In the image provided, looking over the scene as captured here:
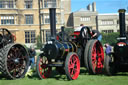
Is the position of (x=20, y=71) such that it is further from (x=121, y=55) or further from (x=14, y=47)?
(x=121, y=55)

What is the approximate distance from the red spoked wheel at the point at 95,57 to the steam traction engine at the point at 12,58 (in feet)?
7.99

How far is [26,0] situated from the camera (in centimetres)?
2905

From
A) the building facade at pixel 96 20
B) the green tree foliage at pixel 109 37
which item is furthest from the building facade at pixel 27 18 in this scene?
the green tree foliage at pixel 109 37

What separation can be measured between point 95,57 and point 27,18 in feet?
75.2

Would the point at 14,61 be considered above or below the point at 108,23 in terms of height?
below

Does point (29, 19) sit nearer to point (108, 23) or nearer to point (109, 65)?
point (108, 23)

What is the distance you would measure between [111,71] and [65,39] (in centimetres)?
192

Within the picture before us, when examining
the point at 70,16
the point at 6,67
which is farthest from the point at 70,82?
the point at 70,16

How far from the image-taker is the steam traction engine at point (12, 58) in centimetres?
656

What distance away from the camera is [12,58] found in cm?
712

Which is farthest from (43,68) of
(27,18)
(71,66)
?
(27,18)

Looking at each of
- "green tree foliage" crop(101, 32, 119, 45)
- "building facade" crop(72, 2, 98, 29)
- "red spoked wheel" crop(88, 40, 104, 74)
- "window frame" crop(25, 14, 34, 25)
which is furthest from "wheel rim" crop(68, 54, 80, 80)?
"building facade" crop(72, 2, 98, 29)

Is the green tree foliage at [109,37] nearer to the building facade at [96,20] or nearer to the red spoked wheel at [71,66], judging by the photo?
the building facade at [96,20]

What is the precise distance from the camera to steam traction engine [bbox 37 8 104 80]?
634 cm
